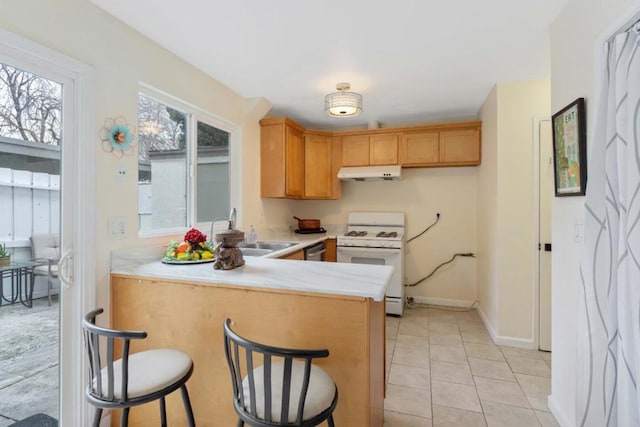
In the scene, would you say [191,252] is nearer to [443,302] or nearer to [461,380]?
[461,380]

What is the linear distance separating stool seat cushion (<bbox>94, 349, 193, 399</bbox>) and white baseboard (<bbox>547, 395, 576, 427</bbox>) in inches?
82.5

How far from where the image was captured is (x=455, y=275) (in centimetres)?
399

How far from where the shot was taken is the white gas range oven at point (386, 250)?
358 cm

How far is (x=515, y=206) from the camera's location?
2.82 m

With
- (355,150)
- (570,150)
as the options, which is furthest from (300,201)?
(570,150)

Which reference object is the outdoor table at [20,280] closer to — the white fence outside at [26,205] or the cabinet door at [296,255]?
the white fence outside at [26,205]

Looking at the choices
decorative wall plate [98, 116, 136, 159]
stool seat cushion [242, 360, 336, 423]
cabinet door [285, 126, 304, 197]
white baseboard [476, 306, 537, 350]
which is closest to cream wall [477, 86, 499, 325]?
white baseboard [476, 306, 537, 350]

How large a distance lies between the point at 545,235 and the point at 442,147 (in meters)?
1.48

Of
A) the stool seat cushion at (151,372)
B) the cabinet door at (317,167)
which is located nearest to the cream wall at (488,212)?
the cabinet door at (317,167)

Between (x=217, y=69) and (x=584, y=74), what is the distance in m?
2.48

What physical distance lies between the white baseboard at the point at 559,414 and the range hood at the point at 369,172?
246 cm

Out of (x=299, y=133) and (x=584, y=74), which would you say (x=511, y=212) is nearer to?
(x=584, y=74)

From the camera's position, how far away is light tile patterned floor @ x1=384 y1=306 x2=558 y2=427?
1892mm

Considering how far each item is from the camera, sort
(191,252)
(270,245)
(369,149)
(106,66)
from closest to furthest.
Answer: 1. (106,66)
2. (191,252)
3. (270,245)
4. (369,149)
